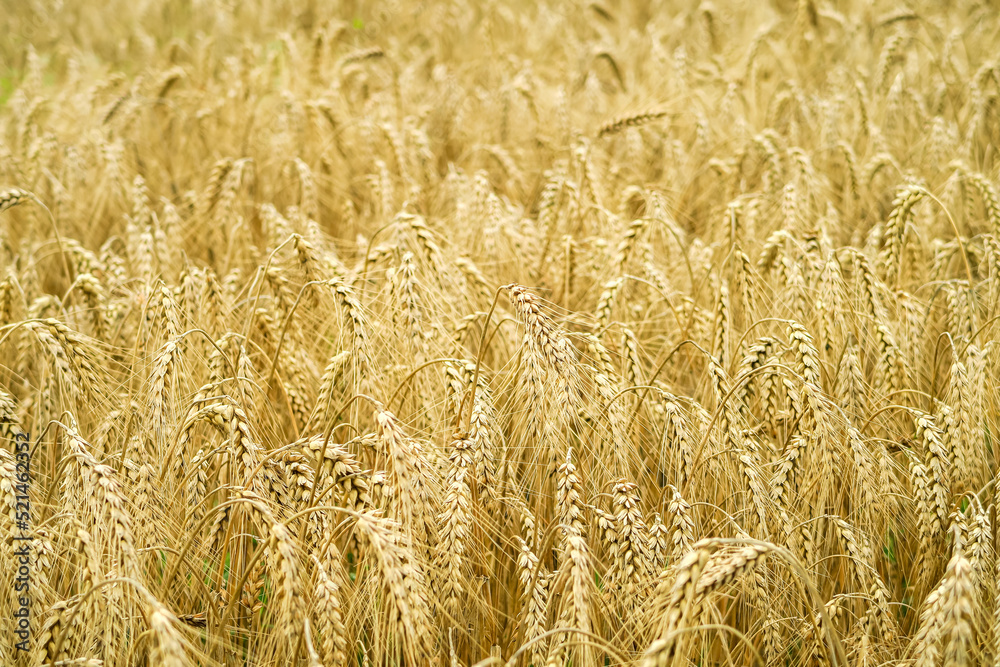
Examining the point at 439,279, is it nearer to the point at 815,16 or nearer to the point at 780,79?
the point at 780,79

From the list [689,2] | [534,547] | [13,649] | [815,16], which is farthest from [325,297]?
[689,2]

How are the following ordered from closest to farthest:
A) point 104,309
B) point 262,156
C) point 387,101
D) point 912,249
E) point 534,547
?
point 534,547, point 104,309, point 912,249, point 262,156, point 387,101

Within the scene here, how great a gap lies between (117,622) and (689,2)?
7.48 meters

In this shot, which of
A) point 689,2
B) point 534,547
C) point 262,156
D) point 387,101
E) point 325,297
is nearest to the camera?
point 534,547

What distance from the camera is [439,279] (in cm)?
213

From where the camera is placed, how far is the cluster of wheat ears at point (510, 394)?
1.40 metres

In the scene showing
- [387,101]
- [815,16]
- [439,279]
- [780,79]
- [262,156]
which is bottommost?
[439,279]

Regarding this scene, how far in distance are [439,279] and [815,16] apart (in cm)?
384

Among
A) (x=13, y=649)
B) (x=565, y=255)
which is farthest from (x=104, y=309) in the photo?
(x=565, y=255)

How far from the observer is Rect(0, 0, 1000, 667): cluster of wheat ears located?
140 centimetres

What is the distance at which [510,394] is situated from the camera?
183cm

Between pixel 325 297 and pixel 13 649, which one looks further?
pixel 325 297

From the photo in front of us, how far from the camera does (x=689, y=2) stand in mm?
7086

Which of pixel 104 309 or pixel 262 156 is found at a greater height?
pixel 262 156
